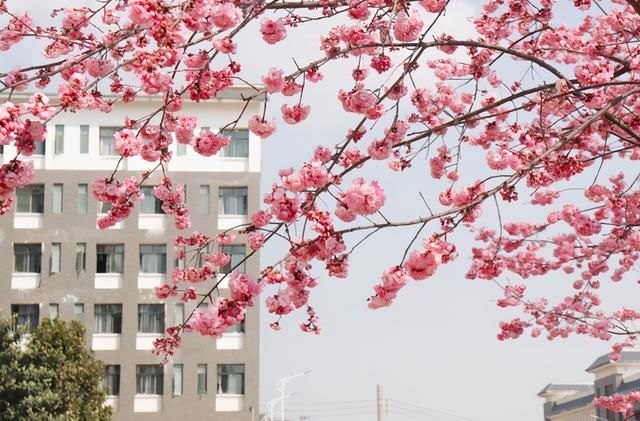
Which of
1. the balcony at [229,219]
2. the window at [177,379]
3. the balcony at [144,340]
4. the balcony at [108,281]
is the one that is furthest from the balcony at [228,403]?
the balcony at [229,219]

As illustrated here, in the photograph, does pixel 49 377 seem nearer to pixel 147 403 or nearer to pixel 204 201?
pixel 147 403

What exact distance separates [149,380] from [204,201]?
581 centimetres

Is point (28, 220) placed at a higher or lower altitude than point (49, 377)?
higher

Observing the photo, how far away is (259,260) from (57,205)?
6622 millimetres

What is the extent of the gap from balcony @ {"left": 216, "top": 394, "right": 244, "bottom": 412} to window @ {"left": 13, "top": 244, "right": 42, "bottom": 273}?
7.05m

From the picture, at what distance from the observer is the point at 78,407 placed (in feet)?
91.8

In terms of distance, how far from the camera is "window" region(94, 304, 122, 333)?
34438 mm

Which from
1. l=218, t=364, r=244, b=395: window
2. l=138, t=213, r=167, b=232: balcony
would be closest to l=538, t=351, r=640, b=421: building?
l=218, t=364, r=244, b=395: window

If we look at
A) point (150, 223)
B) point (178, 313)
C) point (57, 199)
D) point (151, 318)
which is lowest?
point (151, 318)

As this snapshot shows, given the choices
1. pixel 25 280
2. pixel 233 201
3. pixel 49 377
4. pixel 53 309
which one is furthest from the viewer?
pixel 233 201

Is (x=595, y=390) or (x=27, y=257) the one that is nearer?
(x=27, y=257)

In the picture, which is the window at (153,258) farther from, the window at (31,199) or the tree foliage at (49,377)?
the tree foliage at (49,377)

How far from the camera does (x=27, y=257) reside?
35.2m

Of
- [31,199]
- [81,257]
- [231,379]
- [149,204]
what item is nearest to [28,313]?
[81,257]
